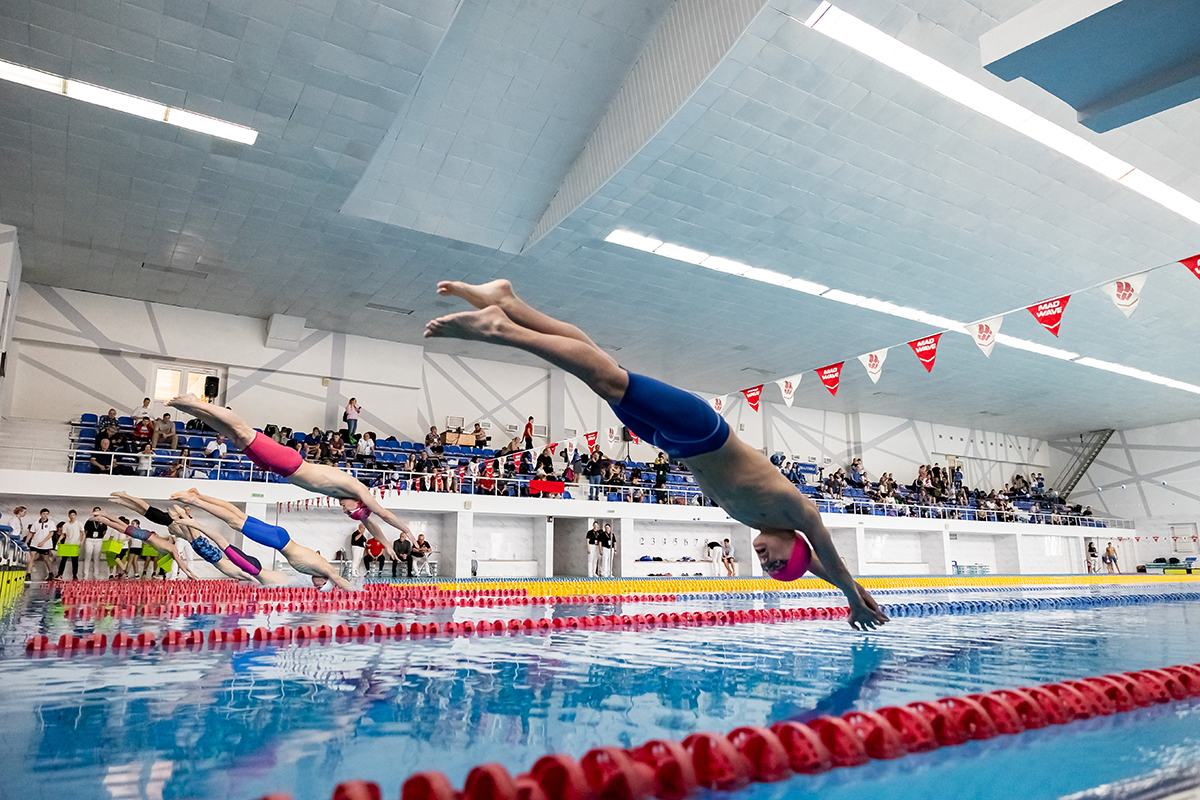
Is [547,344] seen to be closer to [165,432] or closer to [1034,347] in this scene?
[165,432]

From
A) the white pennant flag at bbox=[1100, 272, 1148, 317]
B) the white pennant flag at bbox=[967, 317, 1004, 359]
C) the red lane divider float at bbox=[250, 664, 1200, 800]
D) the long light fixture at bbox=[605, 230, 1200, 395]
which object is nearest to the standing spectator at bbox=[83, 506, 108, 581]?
the long light fixture at bbox=[605, 230, 1200, 395]

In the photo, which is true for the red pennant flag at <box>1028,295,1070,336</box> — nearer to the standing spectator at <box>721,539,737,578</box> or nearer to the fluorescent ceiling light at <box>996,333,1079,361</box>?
the fluorescent ceiling light at <box>996,333,1079,361</box>

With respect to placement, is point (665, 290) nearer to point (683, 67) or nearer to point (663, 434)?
point (683, 67)

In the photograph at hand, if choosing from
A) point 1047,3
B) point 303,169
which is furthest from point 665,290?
point 1047,3

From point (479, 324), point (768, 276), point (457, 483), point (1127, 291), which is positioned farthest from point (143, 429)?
point (1127, 291)

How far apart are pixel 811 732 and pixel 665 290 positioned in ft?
43.0

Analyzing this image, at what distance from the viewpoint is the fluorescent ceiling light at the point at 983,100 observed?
27.3ft

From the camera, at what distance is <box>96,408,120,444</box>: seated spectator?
45.0 feet

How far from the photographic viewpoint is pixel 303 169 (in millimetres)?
10992

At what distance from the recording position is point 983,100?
9414 millimetres

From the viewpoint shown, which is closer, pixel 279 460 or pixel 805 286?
pixel 279 460

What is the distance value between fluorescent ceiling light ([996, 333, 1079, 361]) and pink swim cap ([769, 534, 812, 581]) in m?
16.6


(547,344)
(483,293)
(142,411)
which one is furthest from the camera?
(142,411)

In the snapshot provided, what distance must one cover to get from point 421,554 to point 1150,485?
2864 cm
